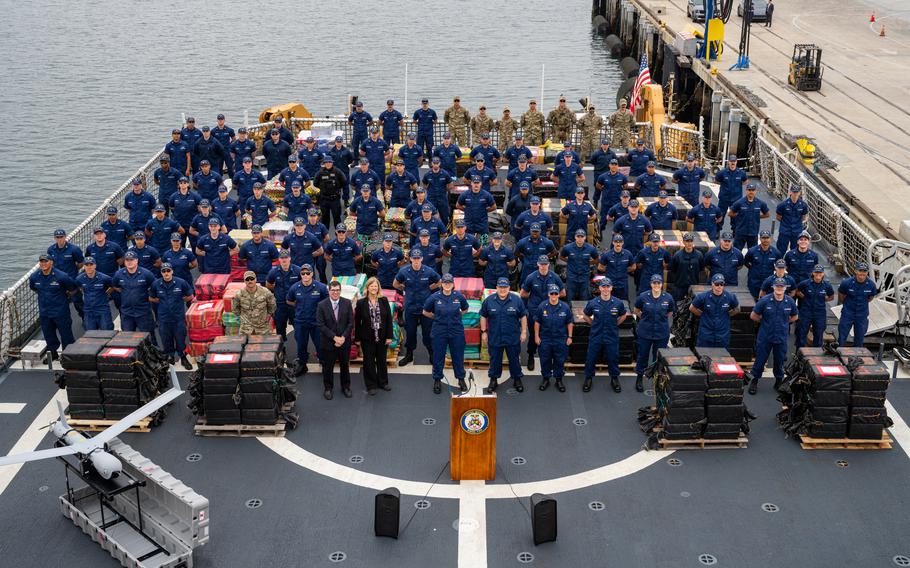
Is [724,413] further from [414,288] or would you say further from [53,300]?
[53,300]

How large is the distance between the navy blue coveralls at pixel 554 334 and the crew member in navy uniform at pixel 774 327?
8.76 feet

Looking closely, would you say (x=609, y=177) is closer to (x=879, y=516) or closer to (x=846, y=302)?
(x=846, y=302)

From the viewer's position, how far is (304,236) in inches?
618

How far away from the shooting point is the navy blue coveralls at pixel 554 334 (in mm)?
13266

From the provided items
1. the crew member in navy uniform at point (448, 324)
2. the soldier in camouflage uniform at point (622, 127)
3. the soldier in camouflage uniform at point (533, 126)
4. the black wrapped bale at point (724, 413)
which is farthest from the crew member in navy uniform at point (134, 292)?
the soldier in camouflage uniform at point (622, 127)

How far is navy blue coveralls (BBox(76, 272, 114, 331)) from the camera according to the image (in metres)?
14.1

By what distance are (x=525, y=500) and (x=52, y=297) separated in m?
7.95

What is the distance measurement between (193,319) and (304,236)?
99.2 inches

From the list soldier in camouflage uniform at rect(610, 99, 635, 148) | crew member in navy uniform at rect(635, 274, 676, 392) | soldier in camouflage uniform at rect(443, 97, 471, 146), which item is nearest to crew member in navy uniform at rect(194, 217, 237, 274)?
crew member in navy uniform at rect(635, 274, 676, 392)

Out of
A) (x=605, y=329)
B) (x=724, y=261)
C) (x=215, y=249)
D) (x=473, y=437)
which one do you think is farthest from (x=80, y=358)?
(x=724, y=261)

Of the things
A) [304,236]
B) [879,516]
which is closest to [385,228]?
[304,236]

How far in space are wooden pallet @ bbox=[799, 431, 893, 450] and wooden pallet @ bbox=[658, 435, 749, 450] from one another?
31.4 inches

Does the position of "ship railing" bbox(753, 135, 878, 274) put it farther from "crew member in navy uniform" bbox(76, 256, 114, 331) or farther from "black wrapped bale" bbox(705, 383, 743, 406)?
"crew member in navy uniform" bbox(76, 256, 114, 331)

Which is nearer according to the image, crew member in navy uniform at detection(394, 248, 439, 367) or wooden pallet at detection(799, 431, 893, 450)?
wooden pallet at detection(799, 431, 893, 450)
